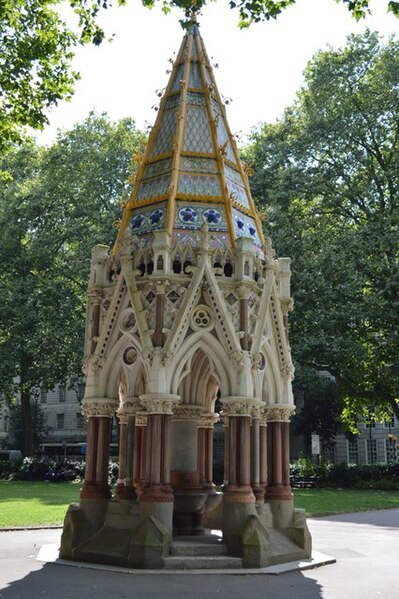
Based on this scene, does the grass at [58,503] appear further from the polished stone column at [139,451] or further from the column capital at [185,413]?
the column capital at [185,413]

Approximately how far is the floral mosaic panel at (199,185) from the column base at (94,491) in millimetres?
6257

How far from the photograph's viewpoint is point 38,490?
34750mm

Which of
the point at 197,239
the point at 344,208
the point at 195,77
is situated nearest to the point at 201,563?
the point at 197,239

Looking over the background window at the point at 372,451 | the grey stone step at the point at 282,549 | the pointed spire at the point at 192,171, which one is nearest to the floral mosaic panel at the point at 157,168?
the pointed spire at the point at 192,171

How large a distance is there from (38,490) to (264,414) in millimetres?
23743

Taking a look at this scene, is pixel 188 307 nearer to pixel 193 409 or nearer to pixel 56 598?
pixel 193 409

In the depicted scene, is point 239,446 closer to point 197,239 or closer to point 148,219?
point 197,239

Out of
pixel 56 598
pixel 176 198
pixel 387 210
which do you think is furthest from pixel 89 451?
pixel 387 210

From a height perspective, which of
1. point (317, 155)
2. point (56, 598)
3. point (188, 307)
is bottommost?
point (56, 598)

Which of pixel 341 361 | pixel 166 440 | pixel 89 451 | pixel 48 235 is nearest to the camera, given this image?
pixel 166 440

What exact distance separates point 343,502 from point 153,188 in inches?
766

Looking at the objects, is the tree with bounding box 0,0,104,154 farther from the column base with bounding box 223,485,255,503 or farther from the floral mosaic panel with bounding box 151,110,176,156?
the column base with bounding box 223,485,255,503

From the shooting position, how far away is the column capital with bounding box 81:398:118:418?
13664 mm

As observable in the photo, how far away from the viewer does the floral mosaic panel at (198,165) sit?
1455 centimetres
